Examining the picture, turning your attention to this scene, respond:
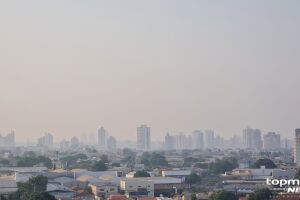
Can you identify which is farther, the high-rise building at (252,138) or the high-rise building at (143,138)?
the high-rise building at (143,138)

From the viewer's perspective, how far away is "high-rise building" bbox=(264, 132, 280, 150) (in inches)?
3142

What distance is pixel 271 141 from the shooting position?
8038 centimetres

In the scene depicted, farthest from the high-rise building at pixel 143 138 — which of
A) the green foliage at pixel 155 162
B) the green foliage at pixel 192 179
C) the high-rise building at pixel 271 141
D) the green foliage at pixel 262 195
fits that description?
the green foliage at pixel 262 195

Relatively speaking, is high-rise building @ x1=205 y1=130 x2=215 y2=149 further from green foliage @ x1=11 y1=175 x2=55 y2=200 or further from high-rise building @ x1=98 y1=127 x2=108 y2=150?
green foliage @ x1=11 y1=175 x2=55 y2=200

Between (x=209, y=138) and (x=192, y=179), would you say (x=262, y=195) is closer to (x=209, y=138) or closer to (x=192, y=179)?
(x=192, y=179)

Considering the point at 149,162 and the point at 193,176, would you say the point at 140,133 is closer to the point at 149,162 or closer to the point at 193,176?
the point at 149,162

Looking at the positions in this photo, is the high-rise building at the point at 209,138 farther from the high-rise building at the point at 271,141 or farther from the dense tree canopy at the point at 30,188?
the dense tree canopy at the point at 30,188

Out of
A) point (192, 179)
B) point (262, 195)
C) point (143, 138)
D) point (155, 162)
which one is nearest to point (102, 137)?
point (143, 138)

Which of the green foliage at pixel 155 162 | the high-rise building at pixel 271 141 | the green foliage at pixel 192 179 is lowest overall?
the green foliage at pixel 192 179

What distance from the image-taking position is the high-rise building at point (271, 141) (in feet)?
262

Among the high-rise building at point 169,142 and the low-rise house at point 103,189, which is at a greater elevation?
the high-rise building at point 169,142

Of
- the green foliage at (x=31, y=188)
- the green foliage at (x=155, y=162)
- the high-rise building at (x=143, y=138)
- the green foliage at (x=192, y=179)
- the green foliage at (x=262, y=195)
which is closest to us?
the green foliage at (x=262, y=195)

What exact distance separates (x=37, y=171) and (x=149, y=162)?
14.6 metres

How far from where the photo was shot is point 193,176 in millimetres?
29641
